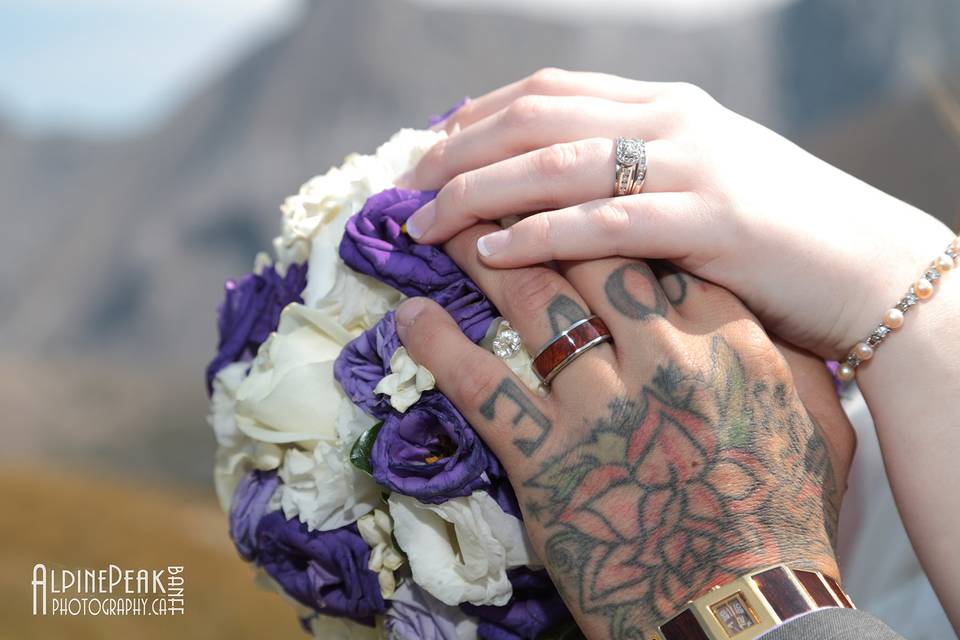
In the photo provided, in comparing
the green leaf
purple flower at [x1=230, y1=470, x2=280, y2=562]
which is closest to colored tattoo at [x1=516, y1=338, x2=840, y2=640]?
the green leaf

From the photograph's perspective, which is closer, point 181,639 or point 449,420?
point 449,420

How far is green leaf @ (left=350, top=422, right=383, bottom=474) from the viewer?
1.09 m

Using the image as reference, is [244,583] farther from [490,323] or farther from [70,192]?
[70,192]

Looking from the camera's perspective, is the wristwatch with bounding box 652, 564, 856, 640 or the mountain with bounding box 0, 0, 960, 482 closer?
the wristwatch with bounding box 652, 564, 856, 640

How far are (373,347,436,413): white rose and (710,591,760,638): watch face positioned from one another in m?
0.44

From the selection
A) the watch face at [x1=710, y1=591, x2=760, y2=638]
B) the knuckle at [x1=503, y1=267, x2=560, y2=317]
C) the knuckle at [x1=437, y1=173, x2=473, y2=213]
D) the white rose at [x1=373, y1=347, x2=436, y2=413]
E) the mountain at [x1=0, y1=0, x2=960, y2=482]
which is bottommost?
the watch face at [x1=710, y1=591, x2=760, y2=638]

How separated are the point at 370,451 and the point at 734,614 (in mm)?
489

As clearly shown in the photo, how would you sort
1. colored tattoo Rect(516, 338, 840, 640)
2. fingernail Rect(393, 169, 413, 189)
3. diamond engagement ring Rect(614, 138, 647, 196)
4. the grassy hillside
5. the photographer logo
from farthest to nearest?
the grassy hillside → the photographer logo → fingernail Rect(393, 169, 413, 189) → diamond engagement ring Rect(614, 138, 647, 196) → colored tattoo Rect(516, 338, 840, 640)

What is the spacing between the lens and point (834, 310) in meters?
1.10

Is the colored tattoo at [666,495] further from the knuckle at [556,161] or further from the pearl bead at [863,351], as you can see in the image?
the knuckle at [556,161]

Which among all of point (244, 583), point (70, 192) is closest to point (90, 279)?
point (70, 192)

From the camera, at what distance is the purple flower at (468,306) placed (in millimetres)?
1153

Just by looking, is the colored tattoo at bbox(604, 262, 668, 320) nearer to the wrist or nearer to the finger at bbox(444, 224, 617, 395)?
the finger at bbox(444, 224, 617, 395)

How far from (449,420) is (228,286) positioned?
1.90 feet
